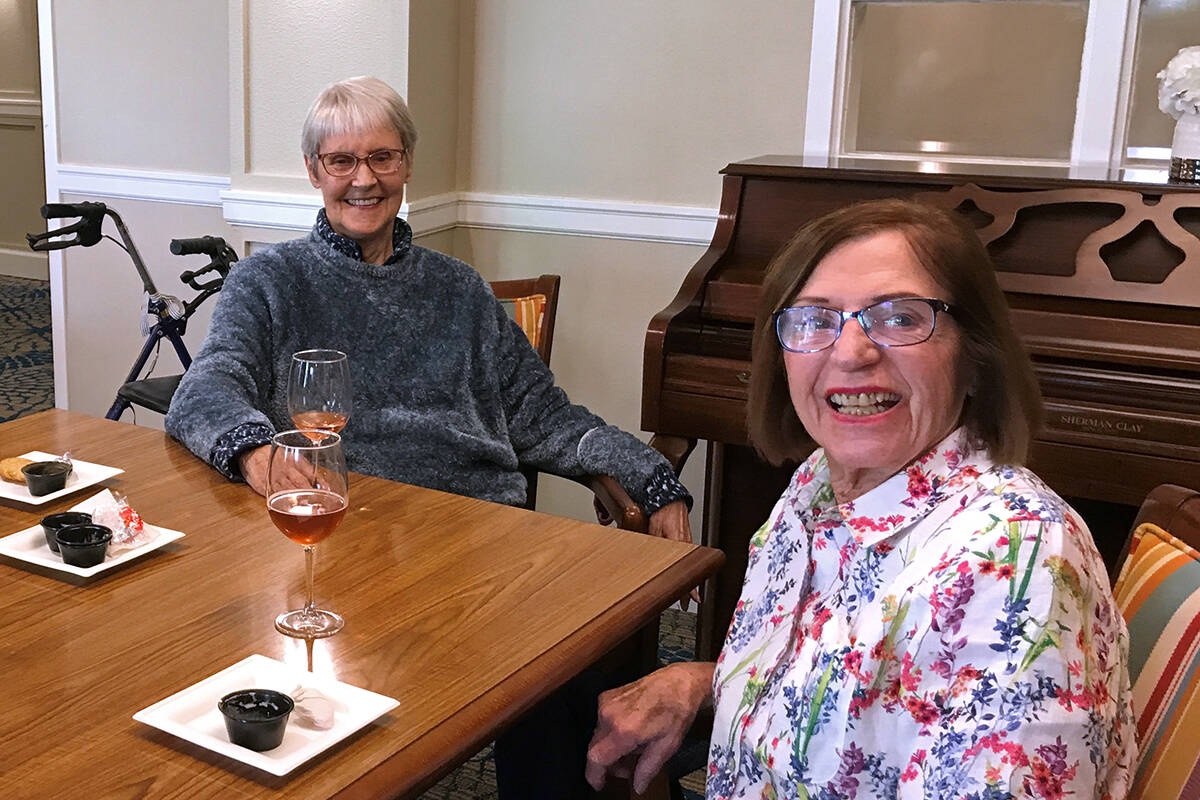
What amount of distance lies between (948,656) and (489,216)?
8.71ft

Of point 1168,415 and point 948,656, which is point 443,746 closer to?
point 948,656

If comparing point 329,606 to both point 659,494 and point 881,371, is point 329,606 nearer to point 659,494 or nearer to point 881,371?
point 881,371

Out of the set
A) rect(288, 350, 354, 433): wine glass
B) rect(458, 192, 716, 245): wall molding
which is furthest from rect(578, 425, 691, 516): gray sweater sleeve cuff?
rect(458, 192, 716, 245): wall molding

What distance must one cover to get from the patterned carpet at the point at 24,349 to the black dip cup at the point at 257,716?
152 inches

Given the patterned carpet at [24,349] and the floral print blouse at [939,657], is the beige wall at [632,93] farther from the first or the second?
the patterned carpet at [24,349]

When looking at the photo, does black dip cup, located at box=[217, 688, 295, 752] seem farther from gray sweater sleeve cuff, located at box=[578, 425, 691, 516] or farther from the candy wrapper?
gray sweater sleeve cuff, located at box=[578, 425, 691, 516]

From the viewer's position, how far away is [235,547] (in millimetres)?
1592

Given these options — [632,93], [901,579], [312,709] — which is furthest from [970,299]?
[632,93]

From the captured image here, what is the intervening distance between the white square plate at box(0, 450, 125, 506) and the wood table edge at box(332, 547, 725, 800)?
788 mm

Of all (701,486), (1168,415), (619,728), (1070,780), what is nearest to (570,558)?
(619,728)

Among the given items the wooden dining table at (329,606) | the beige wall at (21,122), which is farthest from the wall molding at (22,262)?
the wooden dining table at (329,606)

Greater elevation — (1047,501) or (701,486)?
(1047,501)

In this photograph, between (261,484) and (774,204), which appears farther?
(774,204)

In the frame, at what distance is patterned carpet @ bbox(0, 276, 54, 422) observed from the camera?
4.86 meters
